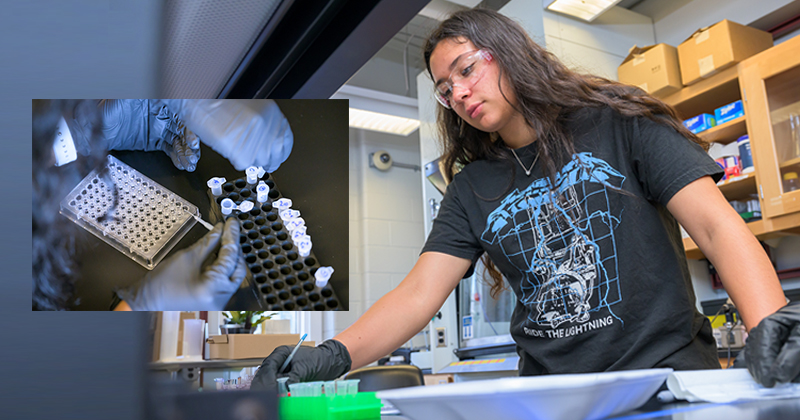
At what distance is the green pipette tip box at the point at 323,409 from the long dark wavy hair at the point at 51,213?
1.05ft

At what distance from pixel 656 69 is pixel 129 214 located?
2.75 m

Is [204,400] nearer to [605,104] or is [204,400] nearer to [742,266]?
[742,266]

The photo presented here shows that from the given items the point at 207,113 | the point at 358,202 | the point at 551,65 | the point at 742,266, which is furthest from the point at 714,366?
the point at 358,202

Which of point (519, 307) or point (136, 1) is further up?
point (136, 1)

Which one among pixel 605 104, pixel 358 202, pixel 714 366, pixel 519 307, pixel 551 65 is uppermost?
pixel 358 202

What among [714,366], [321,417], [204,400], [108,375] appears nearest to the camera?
[321,417]

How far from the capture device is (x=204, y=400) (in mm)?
582

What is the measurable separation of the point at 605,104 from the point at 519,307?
44 centimetres

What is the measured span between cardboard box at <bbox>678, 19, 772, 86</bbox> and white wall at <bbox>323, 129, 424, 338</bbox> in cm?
317

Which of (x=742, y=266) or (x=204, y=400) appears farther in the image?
(x=742, y=266)

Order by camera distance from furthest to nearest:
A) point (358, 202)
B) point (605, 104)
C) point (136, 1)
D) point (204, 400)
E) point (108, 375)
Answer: point (358, 202) → point (605, 104) → point (136, 1) → point (108, 375) → point (204, 400)

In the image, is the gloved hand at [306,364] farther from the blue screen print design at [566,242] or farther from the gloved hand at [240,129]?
the blue screen print design at [566,242]

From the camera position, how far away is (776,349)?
1.90ft

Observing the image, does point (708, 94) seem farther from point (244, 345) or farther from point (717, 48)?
point (244, 345)
